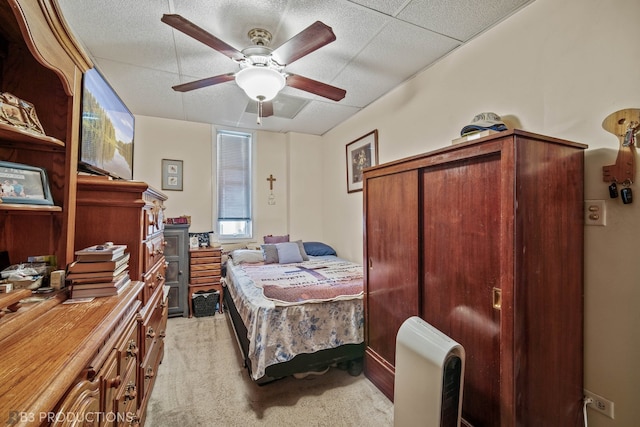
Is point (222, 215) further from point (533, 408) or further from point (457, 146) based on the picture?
point (533, 408)

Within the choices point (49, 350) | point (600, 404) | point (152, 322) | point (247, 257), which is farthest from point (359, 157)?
point (49, 350)

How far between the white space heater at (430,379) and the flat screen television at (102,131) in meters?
1.97

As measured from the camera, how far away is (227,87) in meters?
2.92

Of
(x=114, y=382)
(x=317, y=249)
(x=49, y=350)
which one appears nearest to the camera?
(x=49, y=350)

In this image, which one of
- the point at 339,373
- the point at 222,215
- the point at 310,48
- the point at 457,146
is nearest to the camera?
the point at 457,146

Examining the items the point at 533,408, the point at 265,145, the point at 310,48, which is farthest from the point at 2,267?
the point at 265,145

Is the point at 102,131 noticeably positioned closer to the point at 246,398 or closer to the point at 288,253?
the point at 246,398

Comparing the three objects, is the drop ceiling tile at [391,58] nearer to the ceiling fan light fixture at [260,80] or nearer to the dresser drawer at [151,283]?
the ceiling fan light fixture at [260,80]

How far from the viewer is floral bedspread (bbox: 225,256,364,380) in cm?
191

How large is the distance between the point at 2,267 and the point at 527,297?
2.30 meters

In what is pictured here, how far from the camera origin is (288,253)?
11.9 ft

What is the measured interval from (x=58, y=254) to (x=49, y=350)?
639 millimetres

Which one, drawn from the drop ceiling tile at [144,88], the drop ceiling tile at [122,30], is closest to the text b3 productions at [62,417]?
the drop ceiling tile at [122,30]

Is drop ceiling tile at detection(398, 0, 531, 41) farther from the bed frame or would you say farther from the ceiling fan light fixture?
the bed frame
